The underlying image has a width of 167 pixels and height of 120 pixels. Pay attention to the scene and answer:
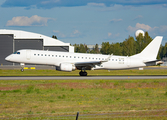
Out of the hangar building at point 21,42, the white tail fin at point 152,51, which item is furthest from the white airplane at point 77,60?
the hangar building at point 21,42

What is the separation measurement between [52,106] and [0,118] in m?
4.17

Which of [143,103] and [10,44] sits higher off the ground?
[10,44]

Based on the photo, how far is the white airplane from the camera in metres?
36.4

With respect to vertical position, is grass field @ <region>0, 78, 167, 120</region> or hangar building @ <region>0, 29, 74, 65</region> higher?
hangar building @ <region>0, 29, 74, 65</region>

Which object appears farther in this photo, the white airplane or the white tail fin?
the white tail fin

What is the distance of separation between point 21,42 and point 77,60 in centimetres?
4809

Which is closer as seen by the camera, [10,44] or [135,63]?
[135,63]

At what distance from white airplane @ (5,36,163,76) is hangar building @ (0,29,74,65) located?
4300 centimetres

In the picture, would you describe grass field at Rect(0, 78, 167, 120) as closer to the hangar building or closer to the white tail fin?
the white tail fin

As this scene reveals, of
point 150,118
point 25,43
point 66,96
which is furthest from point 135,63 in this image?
point 25,43

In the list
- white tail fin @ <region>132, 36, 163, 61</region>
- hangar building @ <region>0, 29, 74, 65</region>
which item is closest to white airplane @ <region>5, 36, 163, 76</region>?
white tail fin @ <region>132, 36, 163, 61</region>

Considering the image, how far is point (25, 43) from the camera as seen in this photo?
8075 cm

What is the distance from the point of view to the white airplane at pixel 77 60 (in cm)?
3644

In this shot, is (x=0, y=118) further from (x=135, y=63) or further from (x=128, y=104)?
(x=135, y=63)
